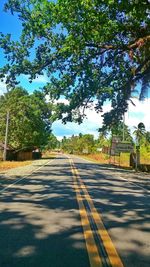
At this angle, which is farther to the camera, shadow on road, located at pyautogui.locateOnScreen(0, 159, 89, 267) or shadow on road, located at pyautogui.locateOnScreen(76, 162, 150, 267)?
shadow on road, located at pyautogui.locateOnScreen(76, 162, 150, 267)

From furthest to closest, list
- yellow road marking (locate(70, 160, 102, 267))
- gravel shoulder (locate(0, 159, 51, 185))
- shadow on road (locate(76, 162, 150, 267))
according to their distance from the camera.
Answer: gravel shoulder (locate(0, 159, 51, 185))
shadow on road (locate(76, 162, 150, 267))
yellow road marking (locate(70, 160, 102, 267))

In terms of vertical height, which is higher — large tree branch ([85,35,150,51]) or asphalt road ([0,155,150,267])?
large tree branch ([85,35,150,51])

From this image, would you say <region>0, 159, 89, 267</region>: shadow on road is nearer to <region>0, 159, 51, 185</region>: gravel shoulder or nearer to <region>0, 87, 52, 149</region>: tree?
<region>0, 159, 51, 185</region>: gravel shoulder

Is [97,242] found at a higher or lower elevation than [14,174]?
lower

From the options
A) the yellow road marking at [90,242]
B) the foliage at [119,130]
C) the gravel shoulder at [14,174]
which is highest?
the foliage at [119,130]

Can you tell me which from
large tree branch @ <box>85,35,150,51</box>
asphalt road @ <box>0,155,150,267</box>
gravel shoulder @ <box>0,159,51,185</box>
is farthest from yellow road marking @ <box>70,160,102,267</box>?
large tree branch @ <box>85,35,150,51</box>

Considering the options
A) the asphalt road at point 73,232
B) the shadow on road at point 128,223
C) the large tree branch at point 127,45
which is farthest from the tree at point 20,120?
the asphalt road at point 73,232

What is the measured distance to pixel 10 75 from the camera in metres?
30.2

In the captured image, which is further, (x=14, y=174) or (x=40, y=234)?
(x=14, y=174)

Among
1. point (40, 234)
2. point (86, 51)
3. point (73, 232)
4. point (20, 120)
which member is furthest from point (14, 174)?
point (20, 120)

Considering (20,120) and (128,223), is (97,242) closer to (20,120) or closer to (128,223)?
(128,223)

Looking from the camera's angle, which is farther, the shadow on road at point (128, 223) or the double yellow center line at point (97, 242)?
the shadow on road at point (128, 223)

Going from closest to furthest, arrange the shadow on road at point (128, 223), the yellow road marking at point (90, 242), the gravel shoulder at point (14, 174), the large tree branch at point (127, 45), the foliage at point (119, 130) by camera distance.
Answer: the yellow road marking at point (90, 242) < the shadow on road at point (128, 223) < the gravel shoulder at point (14, 174) < the large tree branch at point (127, 45) < the foliage at point (119, 130)

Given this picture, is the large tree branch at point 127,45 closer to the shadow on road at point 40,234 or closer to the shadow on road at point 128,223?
the shadow on road at point 128,223
